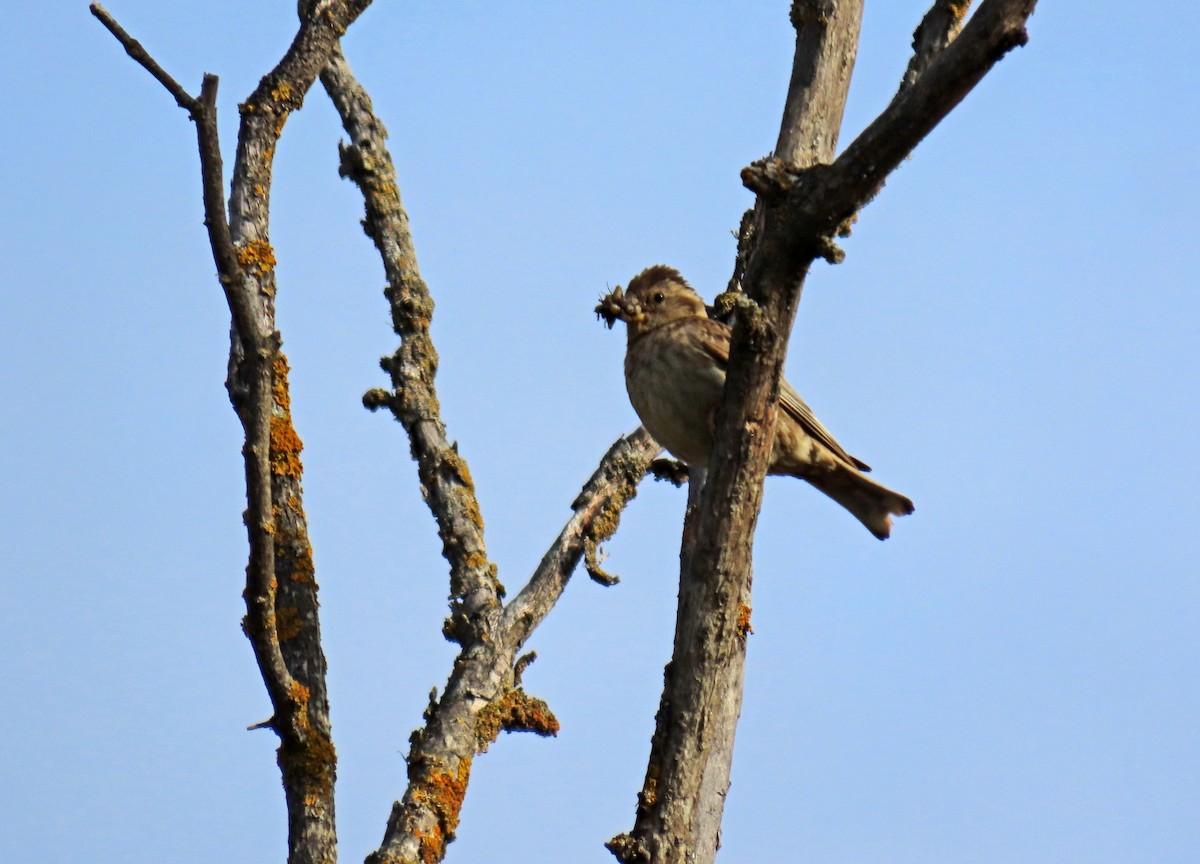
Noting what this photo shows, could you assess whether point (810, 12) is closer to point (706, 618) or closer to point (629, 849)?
point (706, 618)

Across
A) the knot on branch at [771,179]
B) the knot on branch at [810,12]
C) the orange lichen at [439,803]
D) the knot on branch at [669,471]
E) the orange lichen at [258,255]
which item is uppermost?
the knot on branch at [810,12]

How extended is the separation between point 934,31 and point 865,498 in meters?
2.11

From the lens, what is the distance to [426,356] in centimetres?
634

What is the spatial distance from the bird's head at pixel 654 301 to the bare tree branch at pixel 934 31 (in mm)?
1430

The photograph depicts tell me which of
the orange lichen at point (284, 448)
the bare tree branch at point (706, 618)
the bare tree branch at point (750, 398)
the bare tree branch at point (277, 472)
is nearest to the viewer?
the bare tree branch at point (750, 398)

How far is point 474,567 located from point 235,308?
2.35 metres

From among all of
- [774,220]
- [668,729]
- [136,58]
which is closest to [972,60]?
[774,220]

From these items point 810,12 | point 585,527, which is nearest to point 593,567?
point 585,527

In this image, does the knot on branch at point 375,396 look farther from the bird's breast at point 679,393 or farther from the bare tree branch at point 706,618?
the bare tree branch at point 706,618

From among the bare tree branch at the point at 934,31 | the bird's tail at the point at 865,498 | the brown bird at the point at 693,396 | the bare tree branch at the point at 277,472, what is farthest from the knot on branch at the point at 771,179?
the bird's tail at the point at 865,498

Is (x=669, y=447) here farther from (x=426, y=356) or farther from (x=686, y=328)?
(x=426, y=356)

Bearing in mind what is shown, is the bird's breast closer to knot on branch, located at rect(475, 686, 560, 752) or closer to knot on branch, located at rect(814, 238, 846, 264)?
knot on branch, located at rect(475, 686, 560, 752)

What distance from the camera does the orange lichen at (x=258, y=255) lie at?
4707mm

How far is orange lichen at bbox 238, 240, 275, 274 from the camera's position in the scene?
15.4ft
